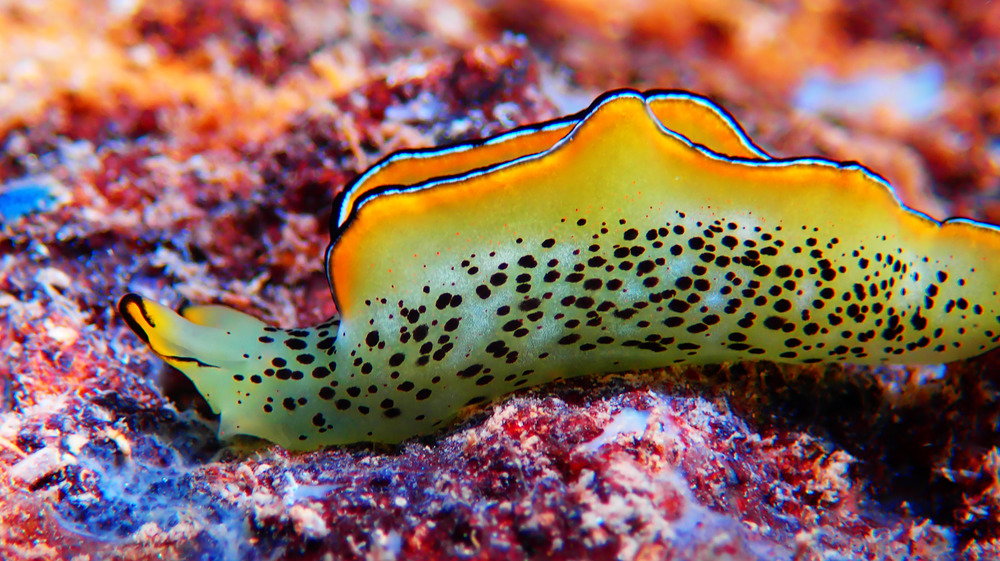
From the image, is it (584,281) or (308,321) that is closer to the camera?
(584,281)

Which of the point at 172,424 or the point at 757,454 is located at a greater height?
the point at 172,424

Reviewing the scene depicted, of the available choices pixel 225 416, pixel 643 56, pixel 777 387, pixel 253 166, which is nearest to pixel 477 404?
pixel 225 416

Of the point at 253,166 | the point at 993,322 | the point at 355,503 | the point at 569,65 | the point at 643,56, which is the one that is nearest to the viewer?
the point at 355,503

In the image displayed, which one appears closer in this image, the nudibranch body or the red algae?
the red algae

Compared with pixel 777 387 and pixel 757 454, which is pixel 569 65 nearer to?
pixel 777 387
